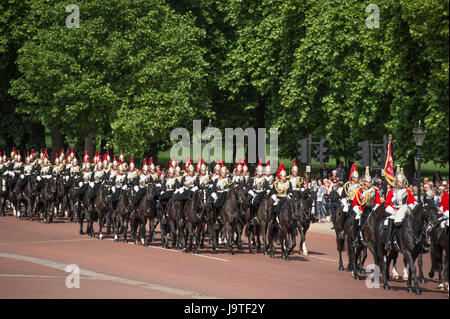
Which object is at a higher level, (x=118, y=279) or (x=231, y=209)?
(x=231, y=209)

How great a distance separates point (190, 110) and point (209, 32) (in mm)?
9135

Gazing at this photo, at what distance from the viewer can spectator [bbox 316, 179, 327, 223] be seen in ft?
128

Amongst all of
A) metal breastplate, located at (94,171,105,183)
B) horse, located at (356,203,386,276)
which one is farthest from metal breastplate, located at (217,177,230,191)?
horse, located at (356,203,386,276)

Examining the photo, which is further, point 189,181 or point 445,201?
point 189,181

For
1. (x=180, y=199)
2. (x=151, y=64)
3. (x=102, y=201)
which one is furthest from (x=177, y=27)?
(x=180, y=199)

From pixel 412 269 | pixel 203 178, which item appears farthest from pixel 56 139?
pixel 412 269

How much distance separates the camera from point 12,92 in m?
55.6

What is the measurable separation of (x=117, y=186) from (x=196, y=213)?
17.2 ft

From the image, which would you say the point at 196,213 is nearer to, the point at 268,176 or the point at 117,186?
the point at 268,176

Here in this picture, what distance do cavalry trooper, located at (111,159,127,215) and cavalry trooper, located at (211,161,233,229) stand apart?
4.05 metres

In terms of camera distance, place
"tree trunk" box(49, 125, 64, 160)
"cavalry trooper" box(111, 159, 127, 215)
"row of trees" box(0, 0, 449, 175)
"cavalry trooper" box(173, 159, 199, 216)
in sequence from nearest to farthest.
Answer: "cavalry trooper" box(173, 159, 199, 216) → "cavalry trooper" box(111, 159, 127, 215) → "row of trees" box(0, 0, 449, 175) → "tree trunk" box(49, 125, 64, 160)

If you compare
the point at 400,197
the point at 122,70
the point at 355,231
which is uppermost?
the point at 122,70

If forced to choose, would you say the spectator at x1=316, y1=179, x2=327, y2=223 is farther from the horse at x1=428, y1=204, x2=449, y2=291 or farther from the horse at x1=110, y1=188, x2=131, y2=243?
the horse at x1=428, y1=204, x2=449, y2=291

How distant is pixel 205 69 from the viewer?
182 ft
